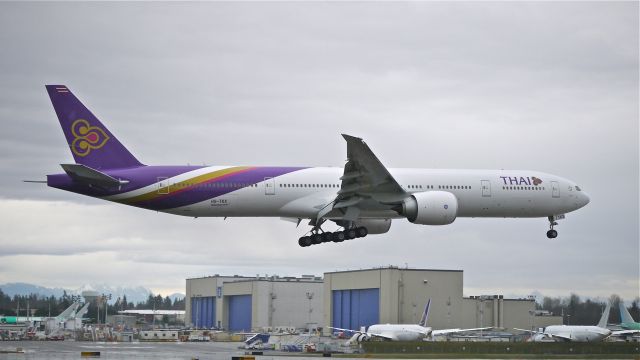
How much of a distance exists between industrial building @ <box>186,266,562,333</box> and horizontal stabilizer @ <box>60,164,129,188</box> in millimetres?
50414

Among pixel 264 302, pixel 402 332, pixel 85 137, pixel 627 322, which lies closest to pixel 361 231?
pixel 85 137

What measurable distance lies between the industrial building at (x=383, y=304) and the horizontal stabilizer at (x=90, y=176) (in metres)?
50.4

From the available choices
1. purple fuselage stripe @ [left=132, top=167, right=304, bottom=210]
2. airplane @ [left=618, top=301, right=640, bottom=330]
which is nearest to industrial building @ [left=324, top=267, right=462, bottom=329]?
airplane @ [left=618, top=301, right=640, bottom=330]

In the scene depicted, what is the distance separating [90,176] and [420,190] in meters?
19.4

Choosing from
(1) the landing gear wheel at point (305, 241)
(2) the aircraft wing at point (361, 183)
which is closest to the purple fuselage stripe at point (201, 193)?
(2) the aircraft wing at point (361, 183)

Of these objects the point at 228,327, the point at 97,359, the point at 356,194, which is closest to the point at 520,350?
the point at 356,194

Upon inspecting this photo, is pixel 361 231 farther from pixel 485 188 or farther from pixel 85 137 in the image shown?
pixel 85 137

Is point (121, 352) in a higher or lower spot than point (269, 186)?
lower

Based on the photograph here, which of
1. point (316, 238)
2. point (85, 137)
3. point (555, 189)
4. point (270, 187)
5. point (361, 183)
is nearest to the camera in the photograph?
point (361, 183)

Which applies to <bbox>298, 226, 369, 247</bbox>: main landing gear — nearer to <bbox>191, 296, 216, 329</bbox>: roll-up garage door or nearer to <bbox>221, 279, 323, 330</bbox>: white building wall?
<bbox>221, 279, 323, 330</bbox>: white building wall

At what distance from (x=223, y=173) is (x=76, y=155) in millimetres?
8706

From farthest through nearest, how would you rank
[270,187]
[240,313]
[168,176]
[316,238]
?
[240,313] < [316,238] < [270,187] < [168,176]

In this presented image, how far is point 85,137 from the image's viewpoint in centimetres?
5378

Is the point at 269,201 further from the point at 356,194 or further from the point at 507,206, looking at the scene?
the point at 507,206
